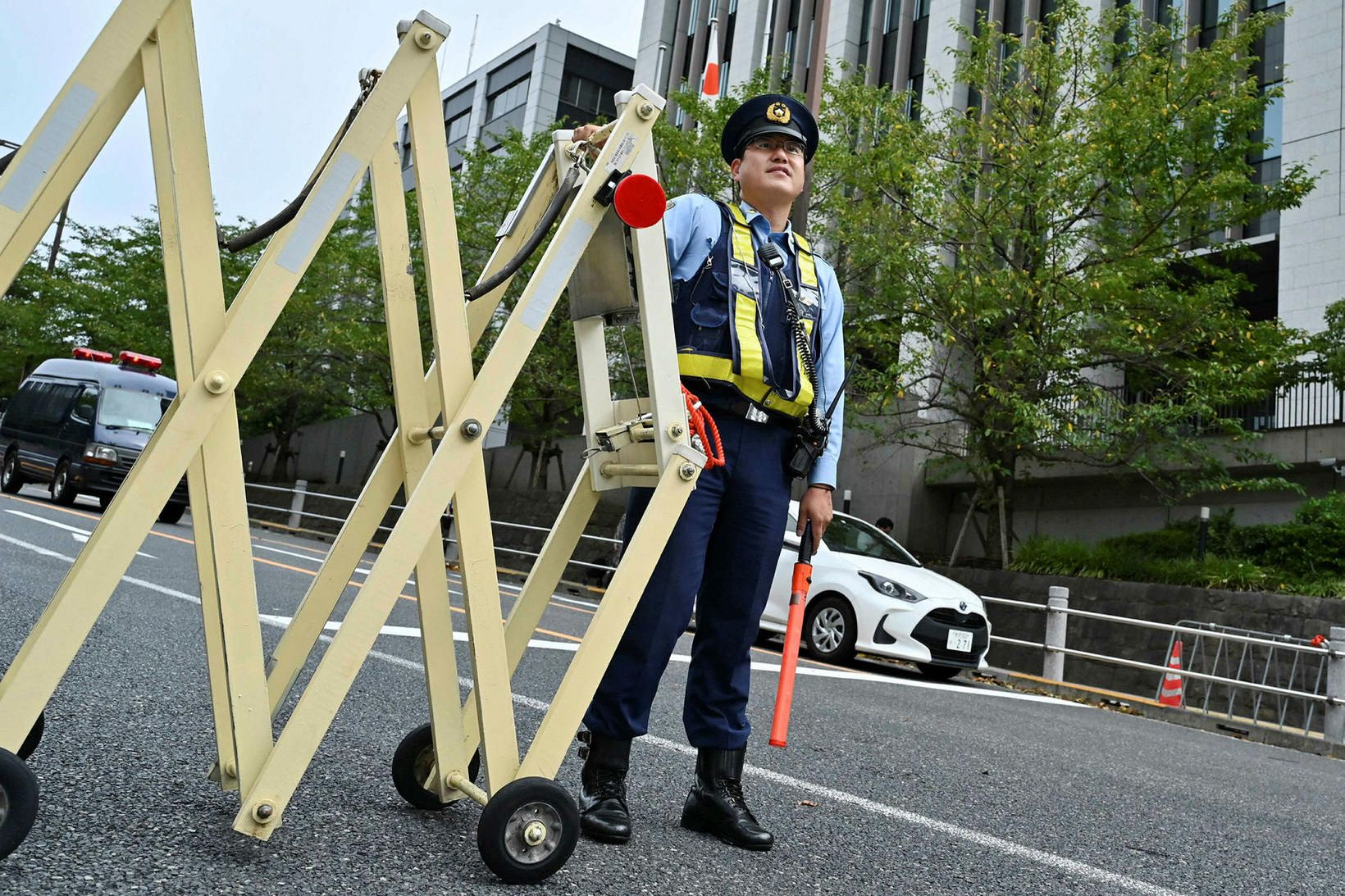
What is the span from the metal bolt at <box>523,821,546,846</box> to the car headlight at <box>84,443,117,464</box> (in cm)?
1628

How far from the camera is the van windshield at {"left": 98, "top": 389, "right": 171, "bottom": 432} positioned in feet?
55.4

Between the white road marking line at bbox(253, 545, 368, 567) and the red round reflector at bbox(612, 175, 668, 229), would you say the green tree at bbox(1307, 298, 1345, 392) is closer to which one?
the white road marking line at bbox(253, 545, 368, 567)

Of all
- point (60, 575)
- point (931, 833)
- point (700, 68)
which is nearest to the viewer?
point (931, 833)

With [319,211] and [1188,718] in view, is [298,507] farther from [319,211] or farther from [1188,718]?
[319,211]

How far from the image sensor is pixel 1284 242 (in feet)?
63.7

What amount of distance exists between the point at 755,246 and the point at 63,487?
660 inches

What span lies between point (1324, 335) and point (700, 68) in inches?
833

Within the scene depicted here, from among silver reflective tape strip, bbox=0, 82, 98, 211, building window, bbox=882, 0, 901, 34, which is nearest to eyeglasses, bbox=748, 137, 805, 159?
silver reflective tape strip, bbox=0, 82, 98, 211

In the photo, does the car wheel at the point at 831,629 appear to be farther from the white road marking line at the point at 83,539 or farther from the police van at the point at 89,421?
the police van at the point at 89,421

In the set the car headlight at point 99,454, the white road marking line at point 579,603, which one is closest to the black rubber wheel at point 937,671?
the white road marking line at point 579,603

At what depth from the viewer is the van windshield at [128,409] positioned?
1688cm

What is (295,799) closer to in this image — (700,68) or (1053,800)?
(1053,800)

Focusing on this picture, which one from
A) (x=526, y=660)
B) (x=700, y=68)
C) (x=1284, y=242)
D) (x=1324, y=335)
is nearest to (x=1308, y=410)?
(x=1324, y=335)

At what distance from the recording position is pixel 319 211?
217 centimetres
